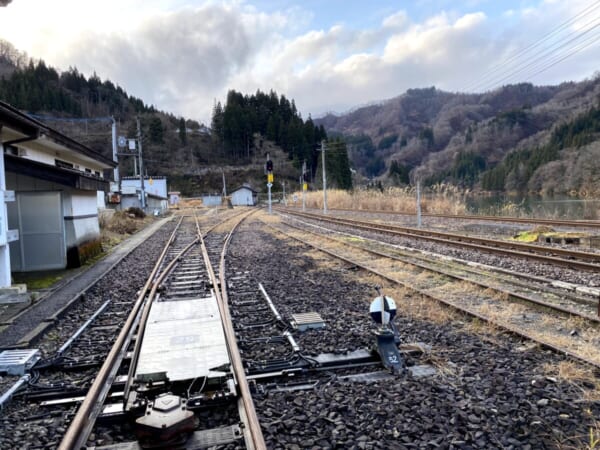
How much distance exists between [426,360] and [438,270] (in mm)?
5055

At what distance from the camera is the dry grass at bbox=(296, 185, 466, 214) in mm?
27984

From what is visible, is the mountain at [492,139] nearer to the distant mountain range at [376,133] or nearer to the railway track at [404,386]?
the distant mountain range at [376,133]

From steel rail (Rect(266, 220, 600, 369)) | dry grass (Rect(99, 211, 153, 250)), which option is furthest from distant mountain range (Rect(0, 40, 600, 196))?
steel rail (Rect(266, 220, 600, 369))

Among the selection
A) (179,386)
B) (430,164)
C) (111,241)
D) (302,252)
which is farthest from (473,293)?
(430,164)

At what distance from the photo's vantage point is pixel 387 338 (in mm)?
4344

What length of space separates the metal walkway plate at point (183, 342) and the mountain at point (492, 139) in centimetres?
4720

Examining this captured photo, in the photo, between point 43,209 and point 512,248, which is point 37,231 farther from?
point 512,248

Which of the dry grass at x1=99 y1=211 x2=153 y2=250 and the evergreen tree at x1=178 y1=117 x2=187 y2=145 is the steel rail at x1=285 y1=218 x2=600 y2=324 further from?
the evergreen tree at x1=178 y1=117 x2=187 y2=145

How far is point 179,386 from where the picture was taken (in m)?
3.74

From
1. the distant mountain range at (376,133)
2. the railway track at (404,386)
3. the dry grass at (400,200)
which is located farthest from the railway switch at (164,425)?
the distant mountain range at (376,133)

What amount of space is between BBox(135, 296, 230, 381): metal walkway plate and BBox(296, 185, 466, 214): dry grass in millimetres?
23482

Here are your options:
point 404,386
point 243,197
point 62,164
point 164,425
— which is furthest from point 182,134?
point 164,425

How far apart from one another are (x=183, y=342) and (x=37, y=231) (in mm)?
8192

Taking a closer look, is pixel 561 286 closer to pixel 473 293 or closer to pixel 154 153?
pixel 473 293
